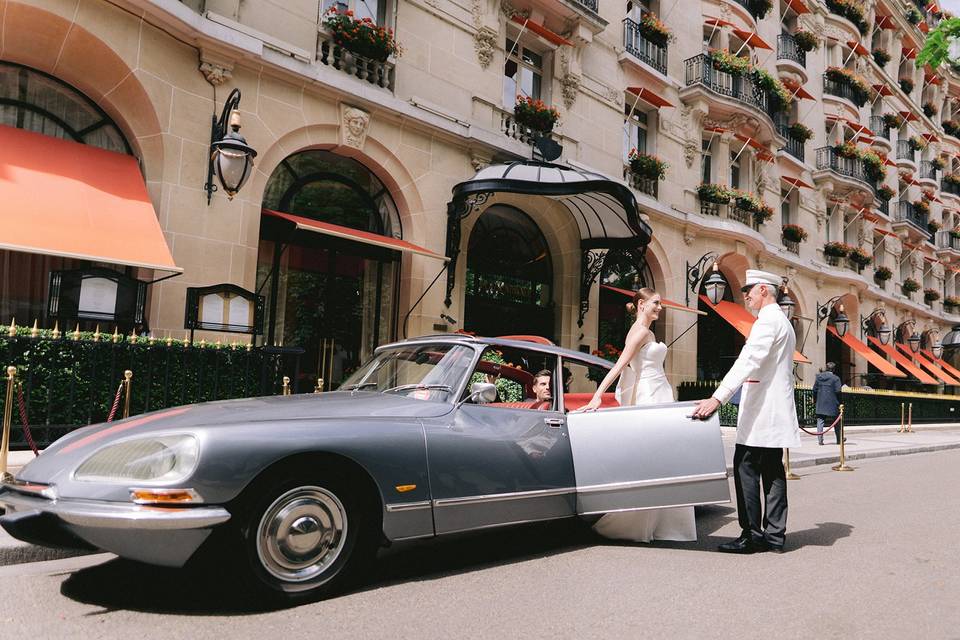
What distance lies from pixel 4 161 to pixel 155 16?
2805 millimetres

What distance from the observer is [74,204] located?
25.1 ft

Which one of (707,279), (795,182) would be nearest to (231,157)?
(707,279)

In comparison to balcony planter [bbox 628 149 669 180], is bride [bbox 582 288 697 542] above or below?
below

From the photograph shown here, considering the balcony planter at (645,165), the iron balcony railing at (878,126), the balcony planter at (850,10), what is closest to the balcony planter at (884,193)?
the iron balcony railing at (878,126)

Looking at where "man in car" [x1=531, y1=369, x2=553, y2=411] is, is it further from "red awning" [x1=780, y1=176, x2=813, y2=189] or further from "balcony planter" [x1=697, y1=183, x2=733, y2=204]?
"red awning" [x1=780, y1=176, x2=813, y2=189]

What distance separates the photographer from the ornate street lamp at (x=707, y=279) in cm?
1723

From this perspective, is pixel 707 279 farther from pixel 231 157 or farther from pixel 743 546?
pixel 743 546

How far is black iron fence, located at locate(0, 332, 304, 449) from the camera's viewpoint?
657cm

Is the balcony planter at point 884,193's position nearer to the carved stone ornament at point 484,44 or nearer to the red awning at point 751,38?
the red awning at point 751,38

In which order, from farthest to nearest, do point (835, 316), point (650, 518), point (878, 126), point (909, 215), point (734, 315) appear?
point (909, 215) → point (878, 126) → point (835, 316) → point (734, 315) → point (650, 518)

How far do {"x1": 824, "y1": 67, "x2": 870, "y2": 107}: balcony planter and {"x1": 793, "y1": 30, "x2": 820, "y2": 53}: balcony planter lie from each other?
2683 millimetres

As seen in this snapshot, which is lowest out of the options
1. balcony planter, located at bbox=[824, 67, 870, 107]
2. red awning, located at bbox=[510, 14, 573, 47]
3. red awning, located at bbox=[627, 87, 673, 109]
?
red awning, located at bbox=[627, 87, 673, 109]

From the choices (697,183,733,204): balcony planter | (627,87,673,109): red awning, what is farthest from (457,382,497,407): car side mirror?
(697,183,733,204): balcony planter

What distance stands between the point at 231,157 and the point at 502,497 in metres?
6.43
